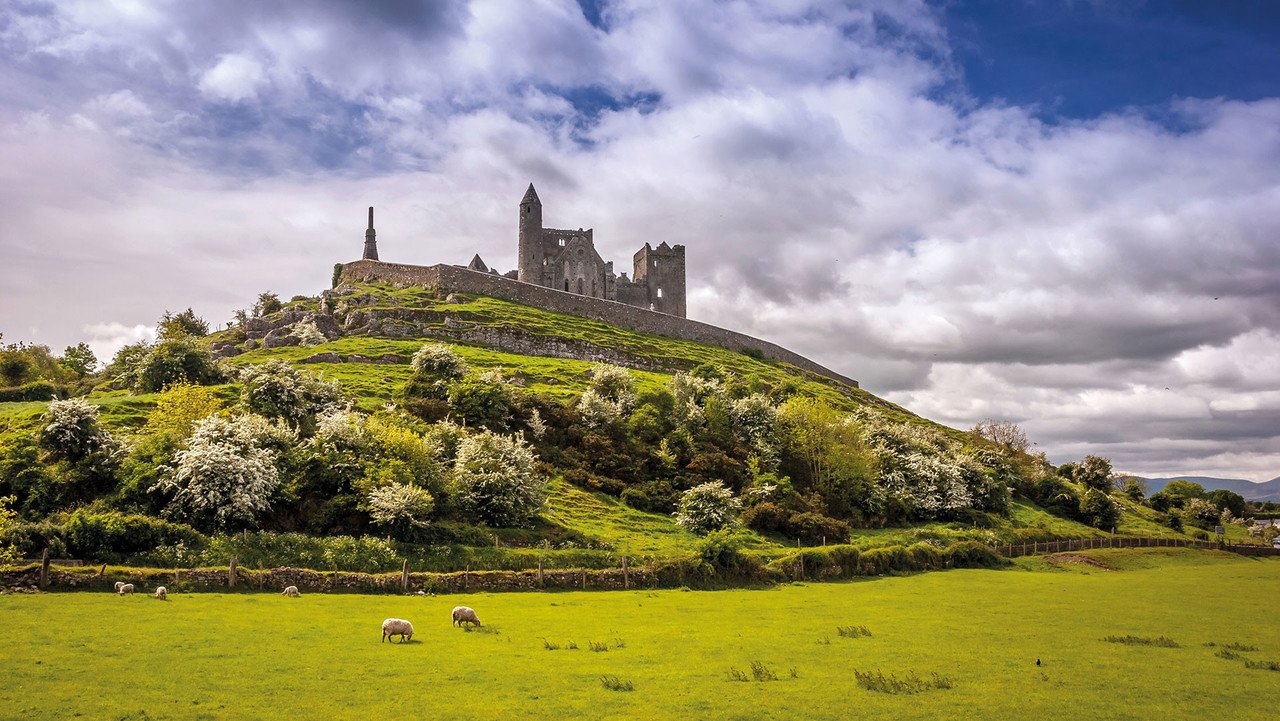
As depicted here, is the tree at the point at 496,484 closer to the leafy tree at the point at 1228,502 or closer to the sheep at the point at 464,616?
the sheep at the point at 464,616

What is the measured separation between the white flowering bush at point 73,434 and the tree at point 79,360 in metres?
61.5

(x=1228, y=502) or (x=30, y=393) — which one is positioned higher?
(x=30, y=393)

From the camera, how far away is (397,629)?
2356 centimetres

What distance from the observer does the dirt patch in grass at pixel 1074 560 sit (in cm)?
5513

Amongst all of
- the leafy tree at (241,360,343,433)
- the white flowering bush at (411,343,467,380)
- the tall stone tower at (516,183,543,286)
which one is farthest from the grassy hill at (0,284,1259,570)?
the tall stone tower at (516,183,543,286)

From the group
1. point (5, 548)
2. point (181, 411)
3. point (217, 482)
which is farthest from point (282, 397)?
point (5, 548)

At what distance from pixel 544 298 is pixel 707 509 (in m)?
68.8

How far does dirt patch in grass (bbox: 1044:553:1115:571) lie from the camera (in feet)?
181

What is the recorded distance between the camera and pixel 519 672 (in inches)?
799

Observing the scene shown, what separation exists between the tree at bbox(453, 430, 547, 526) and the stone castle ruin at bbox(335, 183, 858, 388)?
50029 millimetres

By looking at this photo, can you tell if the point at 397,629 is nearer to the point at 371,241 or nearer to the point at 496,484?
the point at 496,484

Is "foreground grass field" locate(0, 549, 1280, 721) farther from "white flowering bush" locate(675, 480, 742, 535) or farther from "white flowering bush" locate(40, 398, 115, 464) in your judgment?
"white flowering bush" locate(675, 480, 742, 535)

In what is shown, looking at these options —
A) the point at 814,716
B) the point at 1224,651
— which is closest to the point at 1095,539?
the point at 1224,651

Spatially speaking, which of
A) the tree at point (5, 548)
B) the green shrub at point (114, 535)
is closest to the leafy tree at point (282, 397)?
the green shrub at point (114, 535)
